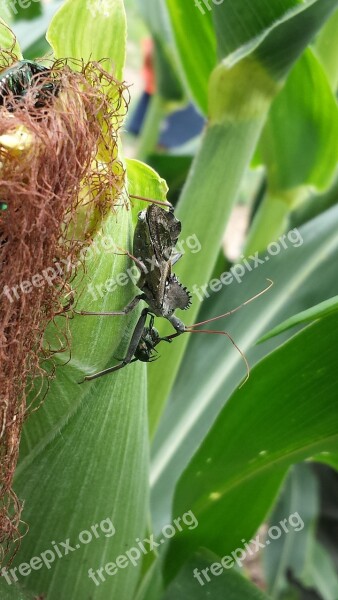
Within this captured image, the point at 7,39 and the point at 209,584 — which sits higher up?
the point at 7,39

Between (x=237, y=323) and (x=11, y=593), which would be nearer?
(x=11, y=593)

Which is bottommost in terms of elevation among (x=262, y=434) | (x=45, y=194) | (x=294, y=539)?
(x=294, y=539)

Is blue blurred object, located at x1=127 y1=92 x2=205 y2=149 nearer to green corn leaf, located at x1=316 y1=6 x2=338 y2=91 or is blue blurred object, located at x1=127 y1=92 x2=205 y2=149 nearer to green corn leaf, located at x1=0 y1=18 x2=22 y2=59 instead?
green corn leaf, located at x1=316 y1=6 x2=338 y2=91

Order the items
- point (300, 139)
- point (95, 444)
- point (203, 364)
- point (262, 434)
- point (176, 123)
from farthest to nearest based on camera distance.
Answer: point (176, 123)
point (203, 364)
point (300, 139)
point (262, 434)
point (95, 444)

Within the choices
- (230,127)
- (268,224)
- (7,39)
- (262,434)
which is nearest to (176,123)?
(268,224)

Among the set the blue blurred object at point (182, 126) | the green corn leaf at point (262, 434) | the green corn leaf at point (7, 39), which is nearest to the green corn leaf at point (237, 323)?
the green corn leaf at point (262, 434)

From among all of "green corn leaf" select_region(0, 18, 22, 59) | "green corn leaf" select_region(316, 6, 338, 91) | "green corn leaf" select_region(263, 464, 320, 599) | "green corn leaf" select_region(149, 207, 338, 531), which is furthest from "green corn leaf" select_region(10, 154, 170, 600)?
"green corn leaf" select_region(263, 464, 320, 599)

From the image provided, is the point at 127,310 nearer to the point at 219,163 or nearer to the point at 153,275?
the point at 153,275

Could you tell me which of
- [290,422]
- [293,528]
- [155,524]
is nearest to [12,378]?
[290,422]
